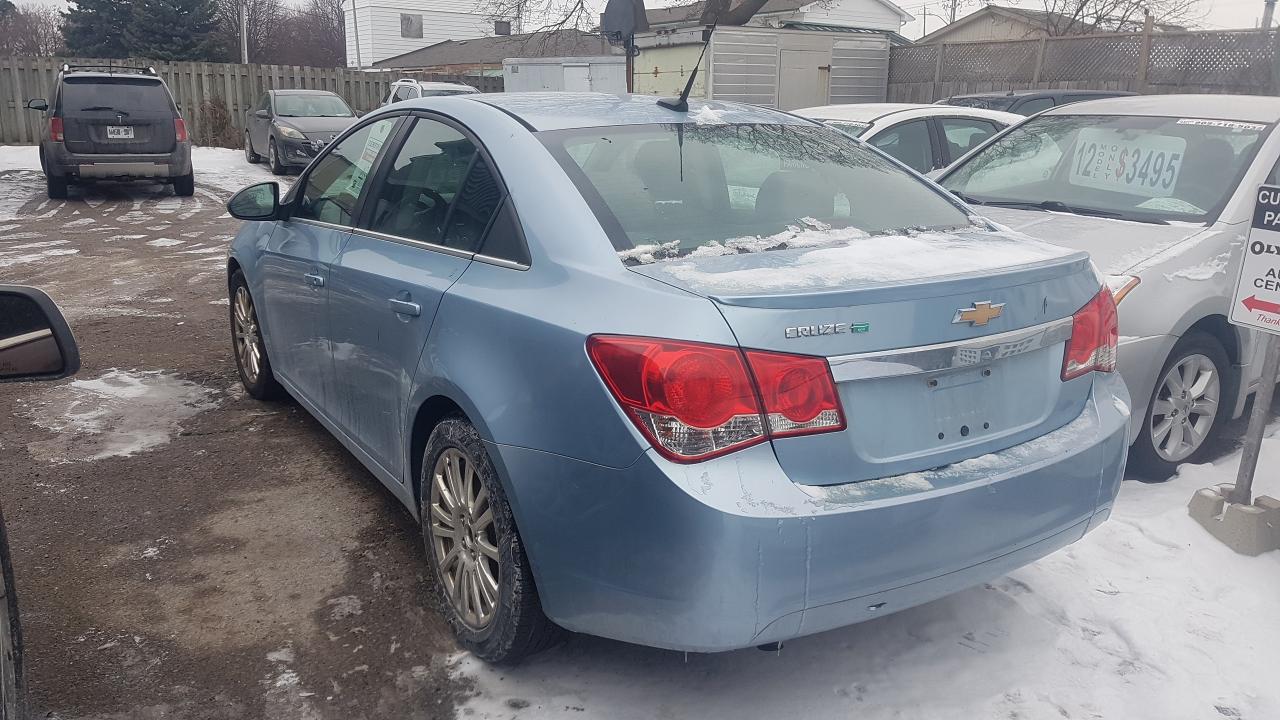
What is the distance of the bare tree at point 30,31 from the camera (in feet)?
205

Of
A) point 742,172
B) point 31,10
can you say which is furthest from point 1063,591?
point 31,10

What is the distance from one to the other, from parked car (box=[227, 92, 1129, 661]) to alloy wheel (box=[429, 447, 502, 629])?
0.01 meters

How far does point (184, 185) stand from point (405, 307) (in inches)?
523

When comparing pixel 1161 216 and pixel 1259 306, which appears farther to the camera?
pixel 1161 216

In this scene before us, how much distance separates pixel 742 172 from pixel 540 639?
1.56 metres

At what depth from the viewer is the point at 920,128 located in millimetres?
8539

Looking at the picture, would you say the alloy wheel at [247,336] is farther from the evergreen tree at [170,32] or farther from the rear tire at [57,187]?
the evergreen tree at [170,32]

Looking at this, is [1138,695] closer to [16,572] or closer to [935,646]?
[935,646]

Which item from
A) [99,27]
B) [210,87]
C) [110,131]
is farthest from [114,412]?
[99,27]

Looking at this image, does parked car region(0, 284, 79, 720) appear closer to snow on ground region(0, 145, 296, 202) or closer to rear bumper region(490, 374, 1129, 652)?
rear bumper region(490, 374, 1129, 652)

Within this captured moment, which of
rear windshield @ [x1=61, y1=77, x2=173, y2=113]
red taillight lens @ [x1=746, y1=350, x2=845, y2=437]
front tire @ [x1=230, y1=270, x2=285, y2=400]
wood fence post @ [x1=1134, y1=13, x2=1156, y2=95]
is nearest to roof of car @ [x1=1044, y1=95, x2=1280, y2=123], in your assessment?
red taillight lens @ [x1=746, y1=350, x2=845, y2=437]

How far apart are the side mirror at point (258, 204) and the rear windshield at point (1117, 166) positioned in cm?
354

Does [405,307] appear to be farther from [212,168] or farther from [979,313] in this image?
[212,168]

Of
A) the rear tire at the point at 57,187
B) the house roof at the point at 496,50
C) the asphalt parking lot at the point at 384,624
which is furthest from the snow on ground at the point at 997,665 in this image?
the house roof at the point at 496,50
